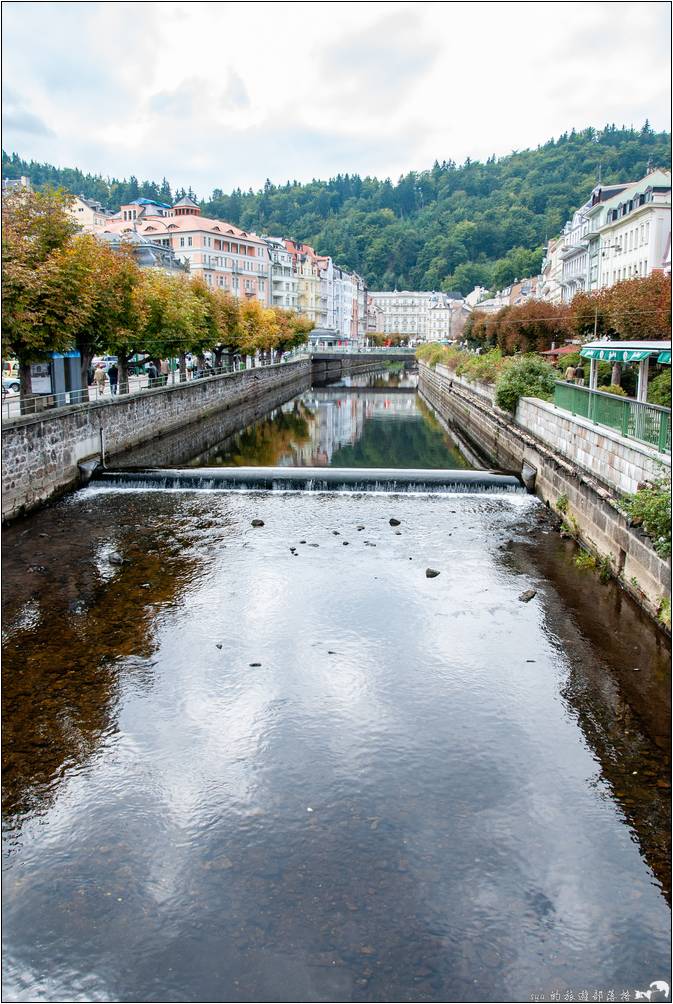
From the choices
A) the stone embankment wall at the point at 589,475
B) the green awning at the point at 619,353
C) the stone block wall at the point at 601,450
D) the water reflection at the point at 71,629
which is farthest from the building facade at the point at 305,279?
the water reflection at the point at 71,629

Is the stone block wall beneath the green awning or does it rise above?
beneath

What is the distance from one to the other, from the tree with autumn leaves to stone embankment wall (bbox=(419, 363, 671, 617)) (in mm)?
14814

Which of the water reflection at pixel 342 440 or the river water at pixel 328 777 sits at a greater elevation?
the water reflection at pixel 342 440

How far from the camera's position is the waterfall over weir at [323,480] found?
2564 centimetres

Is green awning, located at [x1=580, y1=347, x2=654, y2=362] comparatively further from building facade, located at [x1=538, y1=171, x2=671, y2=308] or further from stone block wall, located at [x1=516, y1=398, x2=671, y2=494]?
building facade, located at [x1=538, y1=171, x2=671, y2=308]

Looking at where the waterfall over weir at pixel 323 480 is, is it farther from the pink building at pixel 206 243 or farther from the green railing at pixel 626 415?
the pink building at pixel 206 243

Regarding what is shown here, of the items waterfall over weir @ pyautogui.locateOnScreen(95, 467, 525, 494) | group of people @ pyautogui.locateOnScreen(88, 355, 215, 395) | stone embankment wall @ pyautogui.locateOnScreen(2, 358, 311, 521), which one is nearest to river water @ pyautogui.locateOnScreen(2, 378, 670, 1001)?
stone embankment wall @ pyautogui.locateOnScreen(2, 358, 311, 521)

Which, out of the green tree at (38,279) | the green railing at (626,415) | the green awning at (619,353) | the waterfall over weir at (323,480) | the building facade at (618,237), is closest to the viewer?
the green railing at (626,415)

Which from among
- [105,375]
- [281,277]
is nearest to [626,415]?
[105,375]

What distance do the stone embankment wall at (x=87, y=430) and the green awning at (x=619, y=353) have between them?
16304 millimetres

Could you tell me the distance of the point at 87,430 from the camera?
27.8m

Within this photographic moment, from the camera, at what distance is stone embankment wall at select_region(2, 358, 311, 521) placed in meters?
21.9

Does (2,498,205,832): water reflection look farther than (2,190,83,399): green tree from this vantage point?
No

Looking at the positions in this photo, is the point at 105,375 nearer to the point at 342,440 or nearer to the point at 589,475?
the point at 342,440
